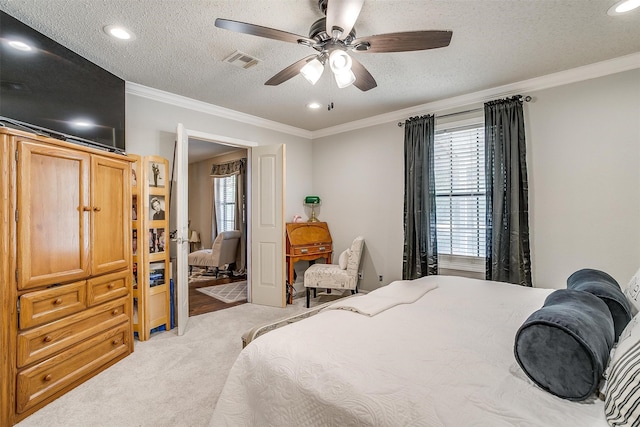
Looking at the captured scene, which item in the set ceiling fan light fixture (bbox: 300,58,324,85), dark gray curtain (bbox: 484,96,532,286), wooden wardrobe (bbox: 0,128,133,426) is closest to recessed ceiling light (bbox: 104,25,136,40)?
wooden wardrobe (bbox: 0,128,133,426)

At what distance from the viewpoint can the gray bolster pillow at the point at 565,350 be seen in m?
0.91

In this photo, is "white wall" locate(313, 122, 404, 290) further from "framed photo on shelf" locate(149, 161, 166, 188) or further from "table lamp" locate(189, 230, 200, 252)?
"table lamp" locate(189, 230, 200, 252)

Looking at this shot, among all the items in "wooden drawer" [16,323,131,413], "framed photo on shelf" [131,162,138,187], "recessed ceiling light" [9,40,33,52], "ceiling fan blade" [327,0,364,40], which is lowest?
"wooden drawer" [16,323,131,413]

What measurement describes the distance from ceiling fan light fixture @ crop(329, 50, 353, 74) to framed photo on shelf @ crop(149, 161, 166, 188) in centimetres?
223

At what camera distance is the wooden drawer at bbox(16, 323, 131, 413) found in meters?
1.83

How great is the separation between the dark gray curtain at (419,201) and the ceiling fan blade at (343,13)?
232 cm

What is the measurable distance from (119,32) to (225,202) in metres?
4.91

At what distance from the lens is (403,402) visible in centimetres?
91

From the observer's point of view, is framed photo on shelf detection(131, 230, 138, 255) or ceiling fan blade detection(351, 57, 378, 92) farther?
framed photo on shelf detection(131, 230, 138, 255)

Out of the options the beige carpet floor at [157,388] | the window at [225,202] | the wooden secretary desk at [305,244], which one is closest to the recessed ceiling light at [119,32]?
the beige carpet floor at [157,388]

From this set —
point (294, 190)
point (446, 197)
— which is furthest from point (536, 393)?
point (294, 190)

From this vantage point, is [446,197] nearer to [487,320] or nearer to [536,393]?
[487,320]

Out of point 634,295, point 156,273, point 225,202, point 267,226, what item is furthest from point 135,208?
point 225,202

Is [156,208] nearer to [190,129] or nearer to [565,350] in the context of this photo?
[190,129]
